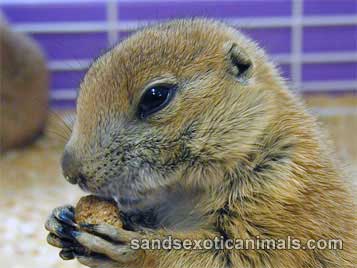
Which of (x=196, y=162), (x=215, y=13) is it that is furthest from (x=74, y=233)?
(x=215, y=13)

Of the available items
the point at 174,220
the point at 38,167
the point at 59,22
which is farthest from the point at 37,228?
the point at 59,22

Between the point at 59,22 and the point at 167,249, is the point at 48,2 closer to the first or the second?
the point at 59,22

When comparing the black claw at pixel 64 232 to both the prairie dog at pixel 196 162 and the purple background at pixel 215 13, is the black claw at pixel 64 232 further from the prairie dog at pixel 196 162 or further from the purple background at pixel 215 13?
the purple background at pixel 215 13

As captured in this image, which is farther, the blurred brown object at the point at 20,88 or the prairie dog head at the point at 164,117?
the blurred brown object at the point at 20,88

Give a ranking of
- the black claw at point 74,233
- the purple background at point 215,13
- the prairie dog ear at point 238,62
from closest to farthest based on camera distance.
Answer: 1. the black claw at point 74,233
2. the prairie dog ear at point 238,62
3. the purple background at point 215,13

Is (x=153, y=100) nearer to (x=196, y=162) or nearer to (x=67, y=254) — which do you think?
(x=196, y=162)

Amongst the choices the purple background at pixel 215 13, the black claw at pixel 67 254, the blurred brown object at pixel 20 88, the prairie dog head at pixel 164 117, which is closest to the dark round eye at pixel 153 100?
the prairie dog head at pixel 164 117

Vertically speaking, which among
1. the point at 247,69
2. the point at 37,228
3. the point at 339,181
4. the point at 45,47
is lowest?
the point at 37,228
